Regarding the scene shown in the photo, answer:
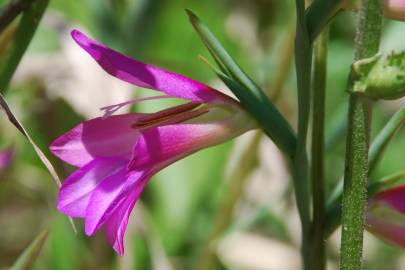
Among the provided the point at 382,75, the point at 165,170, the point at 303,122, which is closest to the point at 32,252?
the point at 303,122

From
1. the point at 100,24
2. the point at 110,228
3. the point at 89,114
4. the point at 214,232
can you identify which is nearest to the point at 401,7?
the point at 110,228

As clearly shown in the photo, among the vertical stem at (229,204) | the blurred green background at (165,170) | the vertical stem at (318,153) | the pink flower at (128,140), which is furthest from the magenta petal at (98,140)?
the blurred green background at (165,170)

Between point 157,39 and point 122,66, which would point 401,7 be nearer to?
point 122,66

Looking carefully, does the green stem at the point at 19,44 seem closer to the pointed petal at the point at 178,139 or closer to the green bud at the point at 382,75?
the pointed petal at the point at 178,139

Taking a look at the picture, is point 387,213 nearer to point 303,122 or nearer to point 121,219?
point 303,122

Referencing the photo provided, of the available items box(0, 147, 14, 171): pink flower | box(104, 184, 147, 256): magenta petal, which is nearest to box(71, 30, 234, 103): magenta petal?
box(104, 184, 147, 256): magenta petal
